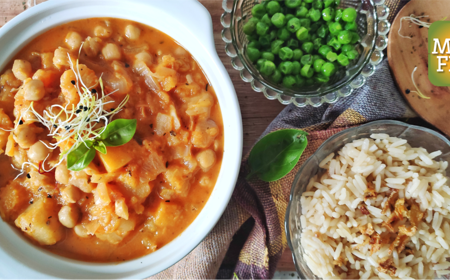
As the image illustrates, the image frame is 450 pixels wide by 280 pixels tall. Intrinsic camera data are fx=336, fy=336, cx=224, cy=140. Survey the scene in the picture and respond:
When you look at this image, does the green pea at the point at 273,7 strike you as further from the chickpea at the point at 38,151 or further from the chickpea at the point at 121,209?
the chickpea at the point at 38,151

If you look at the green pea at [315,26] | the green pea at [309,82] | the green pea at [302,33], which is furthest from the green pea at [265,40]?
the green pea at [309,82]

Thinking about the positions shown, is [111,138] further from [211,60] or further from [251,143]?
[251,143]

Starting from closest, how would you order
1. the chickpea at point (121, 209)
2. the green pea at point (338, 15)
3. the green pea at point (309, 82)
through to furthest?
the chickpea at point (121, 209), the green pea at point (338, 15), the green pea at point (309, 82)

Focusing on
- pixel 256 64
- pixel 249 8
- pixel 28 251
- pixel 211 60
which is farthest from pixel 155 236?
pixel 249 8

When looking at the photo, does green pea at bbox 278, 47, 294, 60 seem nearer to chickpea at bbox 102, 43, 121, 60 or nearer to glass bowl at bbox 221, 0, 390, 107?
glass bowl at bbox 221, 0, 390, 107

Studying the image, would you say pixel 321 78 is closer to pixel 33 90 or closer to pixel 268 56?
pixel 268 56
